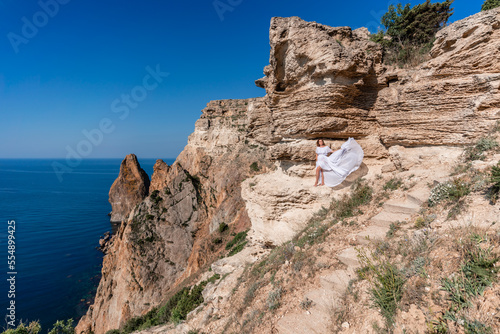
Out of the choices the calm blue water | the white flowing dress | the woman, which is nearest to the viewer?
the white flowing dress

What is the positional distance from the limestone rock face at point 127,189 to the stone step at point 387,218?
196ft

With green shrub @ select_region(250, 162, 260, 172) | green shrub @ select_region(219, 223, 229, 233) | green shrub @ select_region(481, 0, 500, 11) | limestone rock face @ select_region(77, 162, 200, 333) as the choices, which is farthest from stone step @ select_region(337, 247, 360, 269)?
limestone rock face @ select_region(77, 162, 200, 333)

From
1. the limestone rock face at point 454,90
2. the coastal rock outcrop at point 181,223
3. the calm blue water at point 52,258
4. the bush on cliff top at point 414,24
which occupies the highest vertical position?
the bush on cliff top at point 414,24

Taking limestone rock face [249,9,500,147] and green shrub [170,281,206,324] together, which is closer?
limestone rock face [249,9,500,147]

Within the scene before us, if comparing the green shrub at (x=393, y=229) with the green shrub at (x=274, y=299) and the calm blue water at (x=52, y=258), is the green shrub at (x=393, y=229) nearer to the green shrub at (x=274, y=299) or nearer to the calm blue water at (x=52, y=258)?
the green shrub at (x=274, y=299)

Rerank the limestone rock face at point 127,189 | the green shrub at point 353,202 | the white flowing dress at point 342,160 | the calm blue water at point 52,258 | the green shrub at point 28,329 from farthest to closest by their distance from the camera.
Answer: the limestone rock face at point 127,189 → the calm blue water at point 52,258 → the green shrub at point 28,329 → the white flowing dress at point 342,160 → the green shrub at point 353,202

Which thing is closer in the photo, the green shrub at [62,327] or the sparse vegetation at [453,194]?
the sparse vegetation at [453,194]

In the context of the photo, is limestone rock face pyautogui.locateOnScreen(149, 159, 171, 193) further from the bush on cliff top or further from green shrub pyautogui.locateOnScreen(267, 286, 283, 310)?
green shrub pyautogui.locateOnScreen(267, 286, 283, 310)

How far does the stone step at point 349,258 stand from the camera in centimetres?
451

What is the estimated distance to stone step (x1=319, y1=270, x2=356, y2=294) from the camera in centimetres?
422

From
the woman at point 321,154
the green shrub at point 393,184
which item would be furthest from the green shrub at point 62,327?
the green shrub at point 393,184

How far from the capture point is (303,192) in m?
8.56

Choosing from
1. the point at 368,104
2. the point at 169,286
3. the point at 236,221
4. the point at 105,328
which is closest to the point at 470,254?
the point at 368,104

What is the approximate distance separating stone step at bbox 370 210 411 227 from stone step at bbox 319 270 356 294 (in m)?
1.58
